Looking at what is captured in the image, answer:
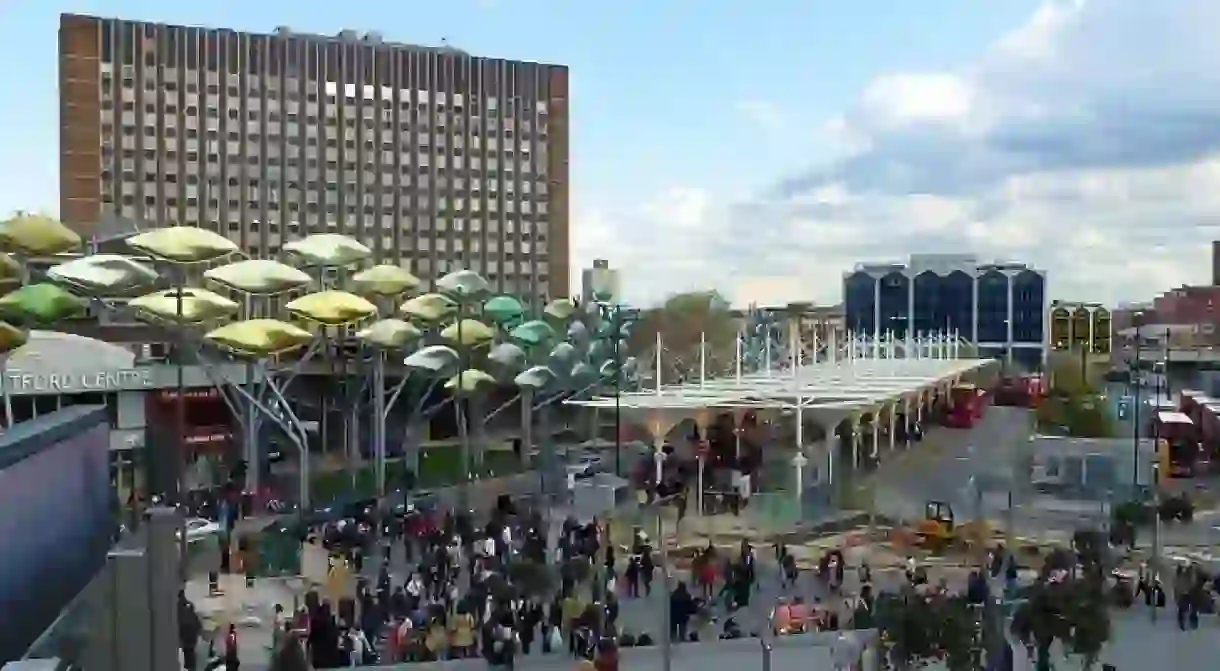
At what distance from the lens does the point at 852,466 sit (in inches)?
1335

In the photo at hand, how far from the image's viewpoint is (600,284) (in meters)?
67.4

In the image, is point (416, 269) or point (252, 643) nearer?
point (252, 643)

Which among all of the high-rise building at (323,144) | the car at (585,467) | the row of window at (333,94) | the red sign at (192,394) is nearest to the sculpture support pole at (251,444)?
the red sign at (192,394)

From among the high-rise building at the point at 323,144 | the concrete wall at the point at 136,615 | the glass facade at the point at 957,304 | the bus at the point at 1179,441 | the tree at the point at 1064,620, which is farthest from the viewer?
the glass facade at the point at 957,304

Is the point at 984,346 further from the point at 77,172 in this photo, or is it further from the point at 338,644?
the point at 338,644

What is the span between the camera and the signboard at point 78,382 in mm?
32688

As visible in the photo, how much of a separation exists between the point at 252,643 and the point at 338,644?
2254 mm

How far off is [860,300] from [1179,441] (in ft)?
271

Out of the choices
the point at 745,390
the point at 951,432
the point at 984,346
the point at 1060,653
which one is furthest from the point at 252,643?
the point at 984,346

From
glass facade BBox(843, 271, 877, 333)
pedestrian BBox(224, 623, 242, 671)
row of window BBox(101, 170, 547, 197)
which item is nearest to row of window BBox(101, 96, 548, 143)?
row of window BBox(101, 170, 547, 197)

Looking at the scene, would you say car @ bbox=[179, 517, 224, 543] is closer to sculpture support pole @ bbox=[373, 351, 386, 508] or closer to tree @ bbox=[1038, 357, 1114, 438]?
sculpture support pole @ bbox=[373, 351, 386, 508]

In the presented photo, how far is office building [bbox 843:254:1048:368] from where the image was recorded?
109875mm

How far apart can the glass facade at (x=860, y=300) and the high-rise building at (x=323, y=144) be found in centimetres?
3722

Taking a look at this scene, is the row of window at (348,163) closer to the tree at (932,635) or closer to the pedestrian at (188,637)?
the pedestrian at (188,637)
